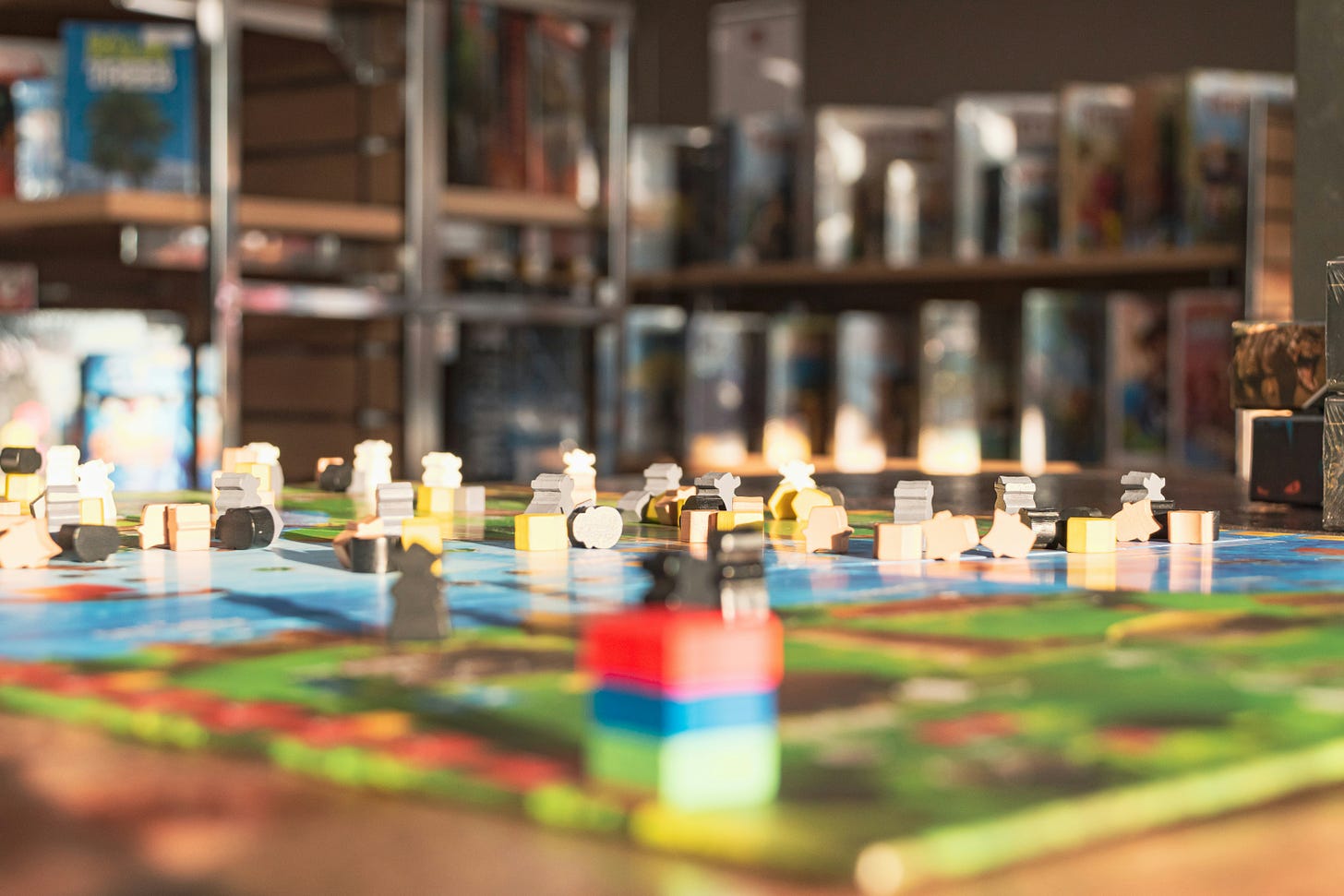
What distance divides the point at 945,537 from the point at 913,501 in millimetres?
76

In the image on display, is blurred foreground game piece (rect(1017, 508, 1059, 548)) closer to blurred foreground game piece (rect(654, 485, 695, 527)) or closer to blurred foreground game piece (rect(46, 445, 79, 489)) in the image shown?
blurred foreground game piece (rect(654, 485, 695, 527))

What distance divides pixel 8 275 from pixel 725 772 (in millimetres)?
3181

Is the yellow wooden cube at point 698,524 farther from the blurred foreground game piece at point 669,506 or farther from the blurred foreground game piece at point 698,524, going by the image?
the blurred foreground game piece at point 669,506

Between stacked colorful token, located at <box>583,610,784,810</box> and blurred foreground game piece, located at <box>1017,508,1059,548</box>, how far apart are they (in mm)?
894

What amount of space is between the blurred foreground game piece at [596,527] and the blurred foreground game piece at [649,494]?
28cm

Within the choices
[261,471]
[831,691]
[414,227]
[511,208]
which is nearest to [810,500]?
[261,471]

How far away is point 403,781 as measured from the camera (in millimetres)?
579

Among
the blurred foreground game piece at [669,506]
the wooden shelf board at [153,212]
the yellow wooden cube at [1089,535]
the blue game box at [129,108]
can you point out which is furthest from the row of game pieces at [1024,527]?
the blue game box at [129,108]

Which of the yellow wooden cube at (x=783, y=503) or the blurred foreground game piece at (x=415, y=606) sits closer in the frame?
the blurred foreground game piece at (x=415, y=606)

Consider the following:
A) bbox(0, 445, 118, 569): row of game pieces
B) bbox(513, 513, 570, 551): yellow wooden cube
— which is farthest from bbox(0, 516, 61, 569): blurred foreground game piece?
bbox(513, 513, 570, 551): yellow wooden cube

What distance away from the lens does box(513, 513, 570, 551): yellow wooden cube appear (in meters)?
1.41

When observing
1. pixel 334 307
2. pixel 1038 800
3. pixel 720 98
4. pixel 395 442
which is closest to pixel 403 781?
pixel 1038 800

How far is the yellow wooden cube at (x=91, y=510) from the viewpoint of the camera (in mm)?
1459

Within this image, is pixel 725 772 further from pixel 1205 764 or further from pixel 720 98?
pixel 720 98
